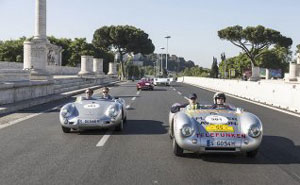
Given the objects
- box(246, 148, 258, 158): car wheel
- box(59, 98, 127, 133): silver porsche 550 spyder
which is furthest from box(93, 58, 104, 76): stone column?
box(246, 148, 258, 158): car wheel

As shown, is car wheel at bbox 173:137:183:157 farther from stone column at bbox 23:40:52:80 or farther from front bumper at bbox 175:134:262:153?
stone column at bbox 23:40:52:80

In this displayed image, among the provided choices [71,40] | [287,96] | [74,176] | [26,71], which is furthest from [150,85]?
[71,40]

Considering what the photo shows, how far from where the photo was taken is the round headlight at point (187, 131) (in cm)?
629

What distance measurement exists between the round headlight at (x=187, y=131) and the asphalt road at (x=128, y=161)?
44 centimetres

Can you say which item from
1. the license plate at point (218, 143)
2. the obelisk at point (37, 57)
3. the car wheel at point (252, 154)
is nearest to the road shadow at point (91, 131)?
the license plate at point (218, 143)

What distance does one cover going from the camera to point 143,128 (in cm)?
998

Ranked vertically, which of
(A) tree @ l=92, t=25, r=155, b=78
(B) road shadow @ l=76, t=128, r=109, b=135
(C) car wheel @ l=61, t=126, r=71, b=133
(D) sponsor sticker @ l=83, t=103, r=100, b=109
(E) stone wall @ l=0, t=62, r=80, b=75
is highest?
(A) tree @ l=92, t=25, r=155, b=78

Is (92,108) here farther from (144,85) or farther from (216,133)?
(144,85)

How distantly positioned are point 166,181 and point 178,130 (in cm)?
147

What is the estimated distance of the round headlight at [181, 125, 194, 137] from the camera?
6.29 m

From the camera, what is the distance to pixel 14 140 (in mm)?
8234

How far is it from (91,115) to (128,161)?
2957 millimetres

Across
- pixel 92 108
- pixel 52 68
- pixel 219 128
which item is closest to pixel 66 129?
pixel 92 108

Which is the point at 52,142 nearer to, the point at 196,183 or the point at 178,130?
the point at 178,130
